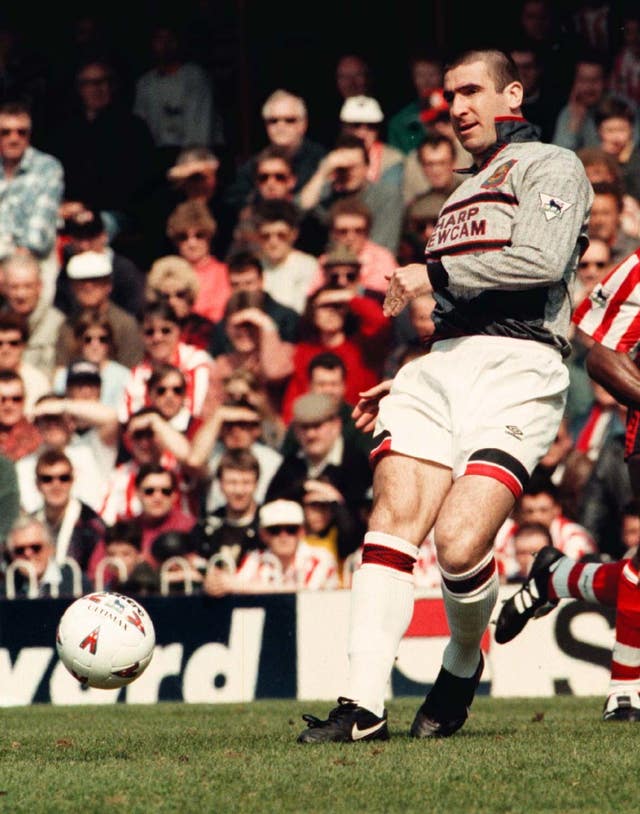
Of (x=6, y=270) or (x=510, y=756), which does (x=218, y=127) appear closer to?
(x=6, y=270)

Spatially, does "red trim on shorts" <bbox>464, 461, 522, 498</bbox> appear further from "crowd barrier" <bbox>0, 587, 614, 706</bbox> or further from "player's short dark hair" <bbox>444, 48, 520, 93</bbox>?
"crowd barrier" <bbox>0, 587, 614, 706</bbox>

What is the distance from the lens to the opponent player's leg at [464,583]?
5.96 meters

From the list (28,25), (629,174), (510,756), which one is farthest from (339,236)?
(510,756)

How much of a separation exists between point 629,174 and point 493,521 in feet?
25.2

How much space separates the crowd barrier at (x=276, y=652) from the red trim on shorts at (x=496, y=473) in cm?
445

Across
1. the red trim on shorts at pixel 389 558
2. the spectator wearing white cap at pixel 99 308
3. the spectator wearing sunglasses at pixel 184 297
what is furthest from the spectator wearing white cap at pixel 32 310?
the red trim on shorts at pixel 389 558

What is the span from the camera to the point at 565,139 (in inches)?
536

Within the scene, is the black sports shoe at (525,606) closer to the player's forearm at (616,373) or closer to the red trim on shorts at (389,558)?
the player's forearm at (616,373)

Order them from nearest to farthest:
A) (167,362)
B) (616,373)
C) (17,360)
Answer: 1. (616,373)
2. (167,362)
3. (17,360)

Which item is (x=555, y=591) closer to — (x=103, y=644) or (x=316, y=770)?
(x=103, y=644)

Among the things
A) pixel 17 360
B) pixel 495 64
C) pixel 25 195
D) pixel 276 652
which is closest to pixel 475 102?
pixel 495 64

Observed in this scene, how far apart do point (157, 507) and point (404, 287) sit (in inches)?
254

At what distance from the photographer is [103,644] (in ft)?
22.6

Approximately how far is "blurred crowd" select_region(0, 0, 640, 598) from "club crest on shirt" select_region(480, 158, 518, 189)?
15.6 ft
